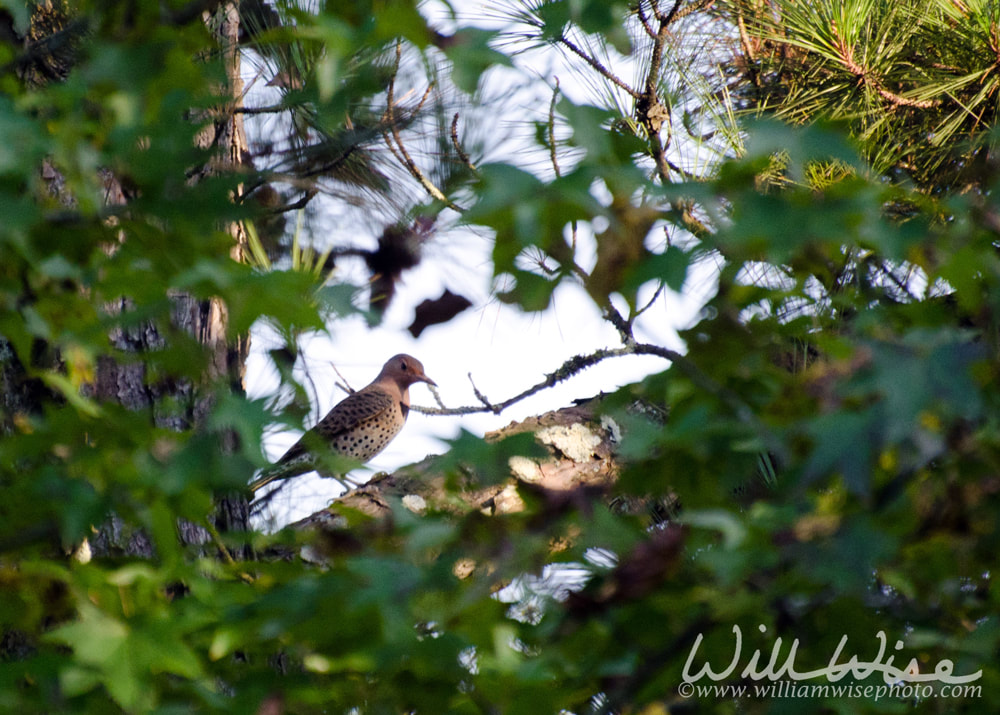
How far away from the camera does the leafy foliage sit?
2.89 feet

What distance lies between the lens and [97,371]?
2463 mm

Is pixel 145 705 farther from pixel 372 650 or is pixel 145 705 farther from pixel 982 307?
pixel 982 307

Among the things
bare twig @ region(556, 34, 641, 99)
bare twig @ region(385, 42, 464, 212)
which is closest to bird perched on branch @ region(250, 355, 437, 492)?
bare twig @ region(385, 42, 464, 212)

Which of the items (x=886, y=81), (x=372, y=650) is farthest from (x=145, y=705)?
(x=886, y=81)

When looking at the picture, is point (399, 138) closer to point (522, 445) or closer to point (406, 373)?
point (522, 445)

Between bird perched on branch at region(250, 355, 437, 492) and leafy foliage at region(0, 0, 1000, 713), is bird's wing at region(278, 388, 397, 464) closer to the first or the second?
bird perched on branch at region(250, 355, 437, 492)

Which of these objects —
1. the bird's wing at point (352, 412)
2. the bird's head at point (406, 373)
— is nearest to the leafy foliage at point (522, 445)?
the bird's wing at point (352, 412)
